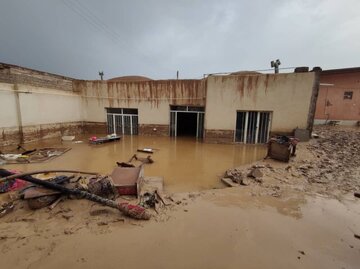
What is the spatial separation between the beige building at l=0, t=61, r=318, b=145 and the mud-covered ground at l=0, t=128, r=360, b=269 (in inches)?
252

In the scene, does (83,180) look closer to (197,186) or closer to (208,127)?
(197,186)

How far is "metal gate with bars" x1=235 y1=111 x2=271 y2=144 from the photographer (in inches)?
412

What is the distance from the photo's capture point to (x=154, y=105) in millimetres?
12508

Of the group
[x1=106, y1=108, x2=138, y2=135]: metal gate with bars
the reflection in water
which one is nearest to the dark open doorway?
[x1=106, y1=108, x2=138, y2=135]: metal gate with bars

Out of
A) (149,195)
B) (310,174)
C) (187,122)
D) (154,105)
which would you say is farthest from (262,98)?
(149,195)

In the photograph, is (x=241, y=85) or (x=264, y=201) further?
(x=241, y=85)

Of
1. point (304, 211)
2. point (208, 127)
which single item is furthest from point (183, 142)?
point (304, 211)

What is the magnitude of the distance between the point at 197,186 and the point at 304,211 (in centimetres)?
254

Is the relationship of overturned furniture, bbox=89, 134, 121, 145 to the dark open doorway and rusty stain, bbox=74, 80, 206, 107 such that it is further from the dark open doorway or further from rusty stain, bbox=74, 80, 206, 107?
the dark open doorway

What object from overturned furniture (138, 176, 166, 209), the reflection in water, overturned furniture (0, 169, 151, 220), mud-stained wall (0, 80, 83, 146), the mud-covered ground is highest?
mud-stained wall (0, 80, 83, 146)

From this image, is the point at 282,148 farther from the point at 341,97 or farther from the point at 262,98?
the point at 341,97

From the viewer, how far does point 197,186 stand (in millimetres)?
5152

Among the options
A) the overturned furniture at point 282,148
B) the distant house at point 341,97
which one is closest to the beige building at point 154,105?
the overturned furniture at point 282,148

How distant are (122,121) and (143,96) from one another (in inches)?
99.6
